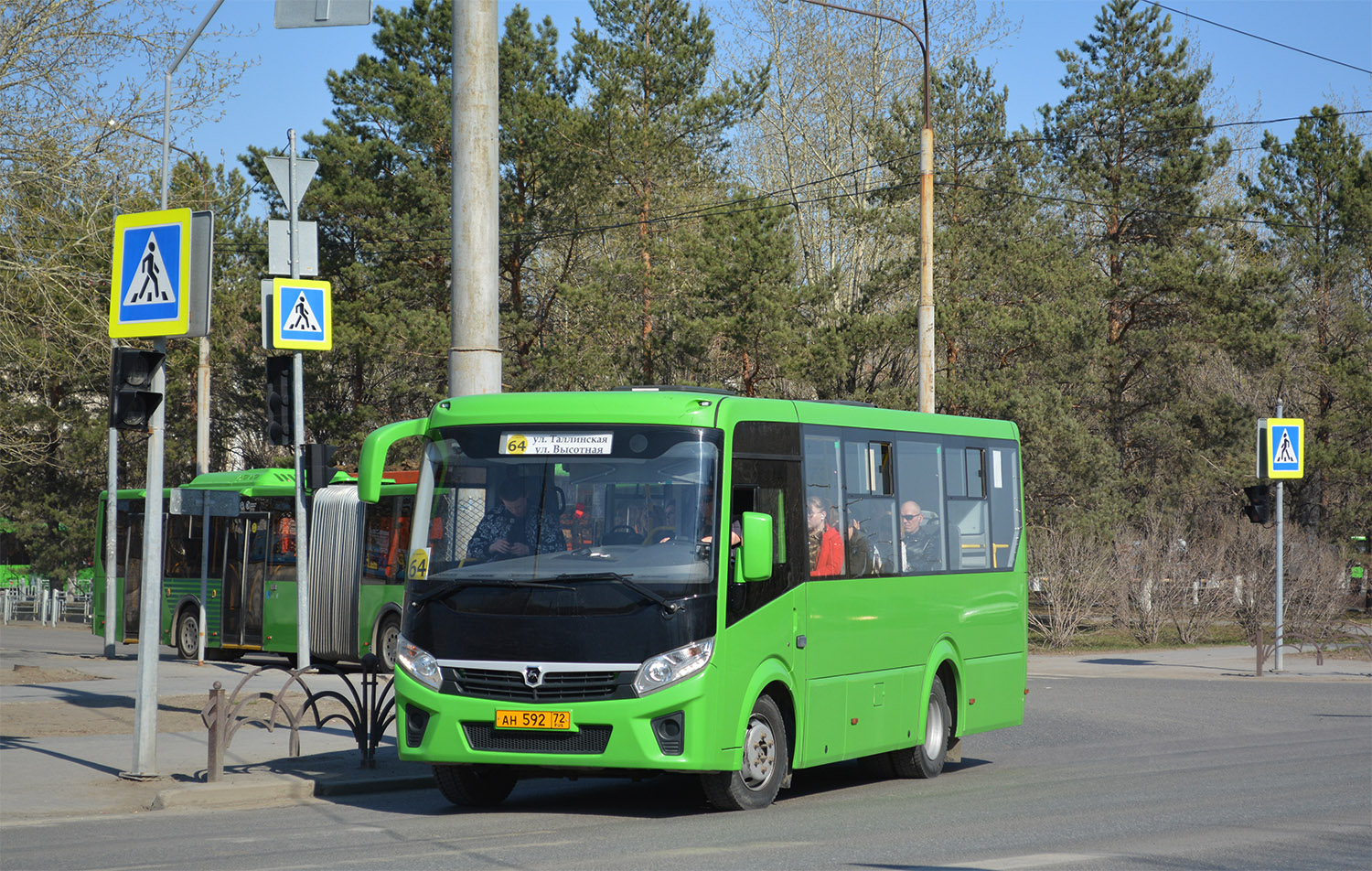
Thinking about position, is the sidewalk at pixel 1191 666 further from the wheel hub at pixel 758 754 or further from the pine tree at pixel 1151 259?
the wheel hub at pixel 758 754

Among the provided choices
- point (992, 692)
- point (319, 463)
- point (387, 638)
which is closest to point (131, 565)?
point (387, 638)

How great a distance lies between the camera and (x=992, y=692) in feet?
46.6

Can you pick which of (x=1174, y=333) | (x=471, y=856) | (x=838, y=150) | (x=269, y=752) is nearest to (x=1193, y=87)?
(x=1174, y=333)

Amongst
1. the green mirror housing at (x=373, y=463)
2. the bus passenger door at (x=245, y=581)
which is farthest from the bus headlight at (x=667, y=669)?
the bus passenger door at (x=245, y=581)

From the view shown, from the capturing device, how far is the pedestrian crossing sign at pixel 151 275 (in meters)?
11.5

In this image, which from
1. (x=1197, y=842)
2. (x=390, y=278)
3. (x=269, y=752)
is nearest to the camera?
(x=1197, y=842)

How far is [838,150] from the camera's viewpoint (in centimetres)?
4825

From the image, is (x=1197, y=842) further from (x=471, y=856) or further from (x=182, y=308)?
(x=182, y=308)

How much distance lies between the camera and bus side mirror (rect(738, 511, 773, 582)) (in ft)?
33.2

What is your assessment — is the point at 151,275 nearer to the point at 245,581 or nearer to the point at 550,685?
the point at 550,685

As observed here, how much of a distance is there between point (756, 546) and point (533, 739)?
185 cm

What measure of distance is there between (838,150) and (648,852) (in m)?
41.3

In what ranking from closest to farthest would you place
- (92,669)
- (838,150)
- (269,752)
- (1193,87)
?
(269,752), (92,669), (1193,87), (838,150)

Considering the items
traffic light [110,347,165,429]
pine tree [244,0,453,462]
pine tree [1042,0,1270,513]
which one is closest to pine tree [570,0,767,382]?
pine tree [244,0,453,462]
